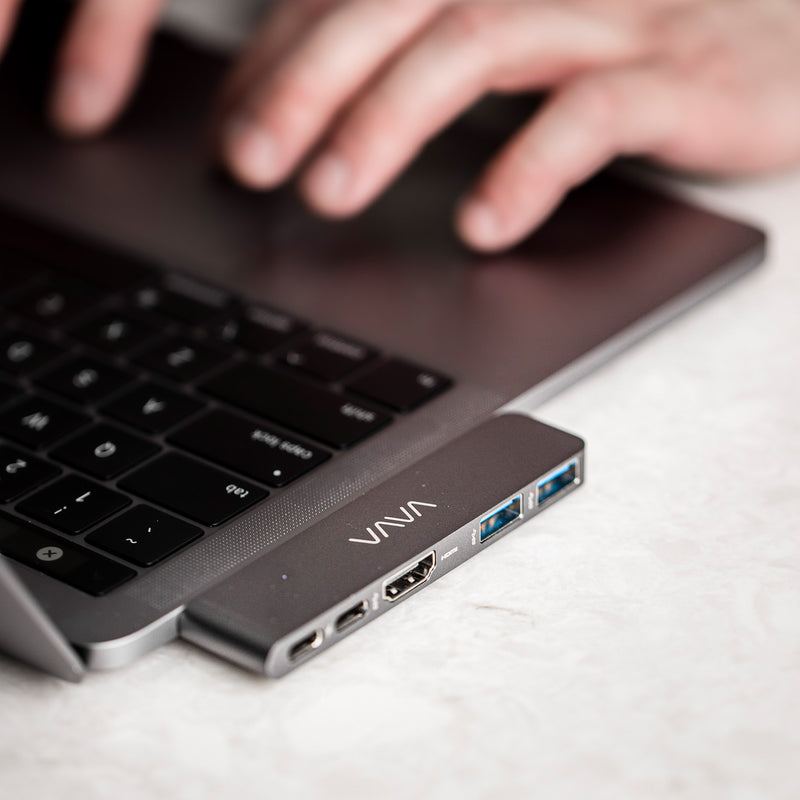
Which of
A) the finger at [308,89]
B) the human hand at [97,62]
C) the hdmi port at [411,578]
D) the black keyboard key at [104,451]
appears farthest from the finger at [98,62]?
the hdmi port at [411,578]

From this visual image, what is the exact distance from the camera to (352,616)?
0.42 m

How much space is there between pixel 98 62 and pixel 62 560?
0.46m

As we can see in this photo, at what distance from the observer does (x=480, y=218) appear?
0.66 metres

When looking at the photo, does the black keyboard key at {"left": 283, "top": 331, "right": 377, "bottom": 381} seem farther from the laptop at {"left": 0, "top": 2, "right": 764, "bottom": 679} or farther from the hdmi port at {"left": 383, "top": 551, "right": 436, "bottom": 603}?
the hdmi port at {"left": 383, "top": 551, "right": 436, "bottom": 603}

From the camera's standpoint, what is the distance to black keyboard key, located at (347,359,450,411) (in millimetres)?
528

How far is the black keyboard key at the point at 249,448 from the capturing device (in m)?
0.48

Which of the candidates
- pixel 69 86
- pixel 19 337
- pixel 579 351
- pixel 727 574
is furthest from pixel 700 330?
pixel 69 86

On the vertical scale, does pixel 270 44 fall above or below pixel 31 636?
above

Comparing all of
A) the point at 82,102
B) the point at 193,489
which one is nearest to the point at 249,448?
the point at 193,489

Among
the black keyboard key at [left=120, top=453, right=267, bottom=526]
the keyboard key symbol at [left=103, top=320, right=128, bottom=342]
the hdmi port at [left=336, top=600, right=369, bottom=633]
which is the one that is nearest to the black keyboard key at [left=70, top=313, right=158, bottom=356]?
the keyboard key symbol at [left=103, top=320, right=128, bottom=342]

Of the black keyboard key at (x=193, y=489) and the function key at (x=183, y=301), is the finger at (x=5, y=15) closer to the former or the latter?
the function key at (x=183, y=301)

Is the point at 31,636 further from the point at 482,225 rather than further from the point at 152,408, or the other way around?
the point at 482,225

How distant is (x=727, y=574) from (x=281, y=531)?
16 centimetres

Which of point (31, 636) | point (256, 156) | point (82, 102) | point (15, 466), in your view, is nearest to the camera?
point (31, 636)
